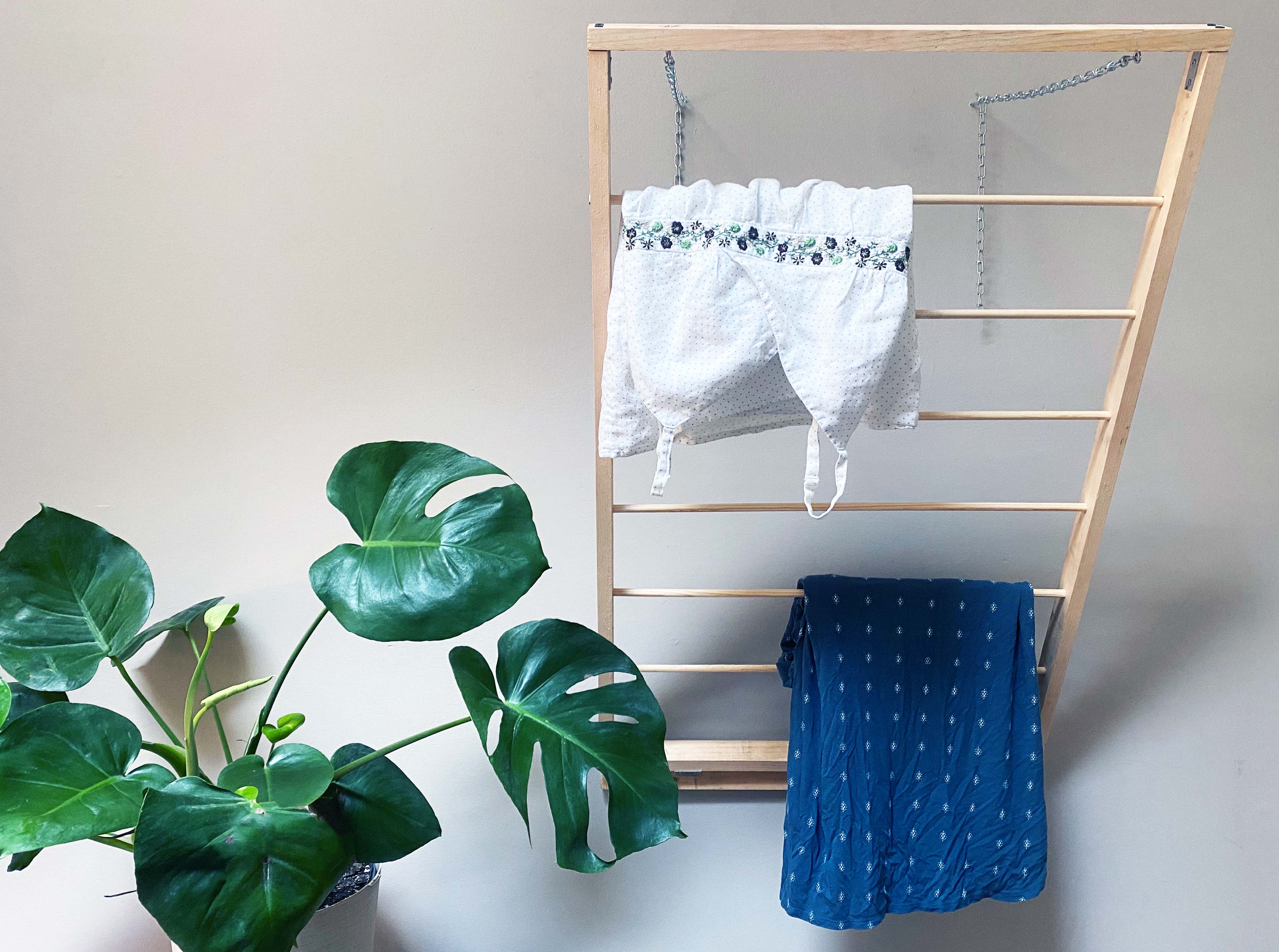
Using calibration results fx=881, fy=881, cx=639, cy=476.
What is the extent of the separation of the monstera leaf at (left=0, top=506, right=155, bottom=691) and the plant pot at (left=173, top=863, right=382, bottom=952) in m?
0.37

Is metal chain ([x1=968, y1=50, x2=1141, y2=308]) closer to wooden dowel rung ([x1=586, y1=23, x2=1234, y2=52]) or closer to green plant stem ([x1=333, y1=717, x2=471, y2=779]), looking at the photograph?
wooden dowel rung ([x1=586, y1=23, x2=1234, y2=52])

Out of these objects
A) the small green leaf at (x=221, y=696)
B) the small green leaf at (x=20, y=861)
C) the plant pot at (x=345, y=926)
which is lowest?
the plant pot at (x=345, y=926)

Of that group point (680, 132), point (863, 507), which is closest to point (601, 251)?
point (680, 132)

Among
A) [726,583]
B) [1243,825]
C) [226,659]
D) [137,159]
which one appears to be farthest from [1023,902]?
[137,159]

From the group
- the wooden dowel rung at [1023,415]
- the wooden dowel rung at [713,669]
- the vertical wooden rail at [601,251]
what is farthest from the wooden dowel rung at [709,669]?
the wooden dowel rung at [1023,415]

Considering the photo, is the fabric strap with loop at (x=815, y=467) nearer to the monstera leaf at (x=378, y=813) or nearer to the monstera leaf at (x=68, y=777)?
the monstera leaf at (x=378, y=813)

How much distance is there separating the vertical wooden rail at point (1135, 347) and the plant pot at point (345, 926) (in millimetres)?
962

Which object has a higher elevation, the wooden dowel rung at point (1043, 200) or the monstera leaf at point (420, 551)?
the wooden dowel rung at point (1043, 200)

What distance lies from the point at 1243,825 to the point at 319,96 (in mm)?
1749

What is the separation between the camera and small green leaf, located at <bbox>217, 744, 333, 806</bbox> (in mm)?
830

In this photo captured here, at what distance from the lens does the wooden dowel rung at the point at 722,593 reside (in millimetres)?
1153

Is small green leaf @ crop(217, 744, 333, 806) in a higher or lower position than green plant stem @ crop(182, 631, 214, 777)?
higher

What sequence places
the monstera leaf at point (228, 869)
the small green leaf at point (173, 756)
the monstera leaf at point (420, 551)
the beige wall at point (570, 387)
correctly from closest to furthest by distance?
the monstera leaf at point (228, 869) → the monstera leaf at point (420, 551) → the small green leaf at point (173, 756) → the beige wall at point (570, 387)

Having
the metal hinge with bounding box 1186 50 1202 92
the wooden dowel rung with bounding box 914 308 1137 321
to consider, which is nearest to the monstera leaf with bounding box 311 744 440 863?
the wooden dowel rung with bounding box 914 308 1137 321
